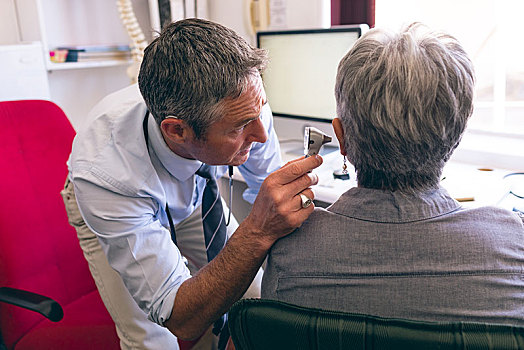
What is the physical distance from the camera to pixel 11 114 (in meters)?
1.42

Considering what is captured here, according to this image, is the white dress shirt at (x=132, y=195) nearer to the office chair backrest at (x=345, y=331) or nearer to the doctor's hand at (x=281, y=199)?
the doctor's hand at (x=281, y=199)

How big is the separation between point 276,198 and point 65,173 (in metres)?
0.87

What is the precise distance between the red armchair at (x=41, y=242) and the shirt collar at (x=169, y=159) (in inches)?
17.4

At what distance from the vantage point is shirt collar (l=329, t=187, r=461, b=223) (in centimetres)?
76

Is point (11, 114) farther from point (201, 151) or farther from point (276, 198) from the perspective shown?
point (276, 198)

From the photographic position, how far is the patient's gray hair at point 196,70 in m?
1.00

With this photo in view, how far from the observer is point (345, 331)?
2.07ft

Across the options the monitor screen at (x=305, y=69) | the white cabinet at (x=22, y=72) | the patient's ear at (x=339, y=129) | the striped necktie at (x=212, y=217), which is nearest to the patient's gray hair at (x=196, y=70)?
the patient's ear at (x=339, y=129)

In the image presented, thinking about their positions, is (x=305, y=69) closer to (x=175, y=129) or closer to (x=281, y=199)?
(x=175, y=129)

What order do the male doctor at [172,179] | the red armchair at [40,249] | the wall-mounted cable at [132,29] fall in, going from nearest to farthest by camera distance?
the male doctor at [172,179] → the red armchair at [40,249] → the wall-mounted cable at [132,29]

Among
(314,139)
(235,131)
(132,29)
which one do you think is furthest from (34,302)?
(132,29)

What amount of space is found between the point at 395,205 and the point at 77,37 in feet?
6.72

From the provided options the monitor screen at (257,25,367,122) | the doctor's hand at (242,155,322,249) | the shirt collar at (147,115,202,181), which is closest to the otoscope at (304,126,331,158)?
the doctor's hand at (242,155,322,249)

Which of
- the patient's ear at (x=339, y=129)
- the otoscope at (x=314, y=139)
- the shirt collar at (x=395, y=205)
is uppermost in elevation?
the patient's ear at (x=339, y=129)
